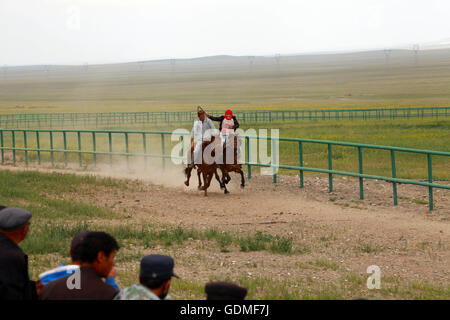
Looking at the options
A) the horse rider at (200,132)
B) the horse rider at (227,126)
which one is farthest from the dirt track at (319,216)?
the horse rider at (227,126)

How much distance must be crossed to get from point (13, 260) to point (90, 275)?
60 centimetres

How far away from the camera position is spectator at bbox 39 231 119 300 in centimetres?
457

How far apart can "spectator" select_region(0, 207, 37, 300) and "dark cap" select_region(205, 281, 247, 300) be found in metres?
1.43

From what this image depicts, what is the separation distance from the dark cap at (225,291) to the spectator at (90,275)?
0.76 m

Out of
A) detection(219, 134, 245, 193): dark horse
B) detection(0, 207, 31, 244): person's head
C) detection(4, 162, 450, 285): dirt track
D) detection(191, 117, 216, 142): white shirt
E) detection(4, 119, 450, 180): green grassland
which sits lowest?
detection(4, 162, 450, 285): dirt track

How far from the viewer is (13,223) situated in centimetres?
488

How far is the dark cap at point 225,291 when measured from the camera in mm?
4141

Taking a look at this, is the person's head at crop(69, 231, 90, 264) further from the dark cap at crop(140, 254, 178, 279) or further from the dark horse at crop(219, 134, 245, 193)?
the dark horse at crop(219, 134, 245, 193)

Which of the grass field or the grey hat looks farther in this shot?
the grass field

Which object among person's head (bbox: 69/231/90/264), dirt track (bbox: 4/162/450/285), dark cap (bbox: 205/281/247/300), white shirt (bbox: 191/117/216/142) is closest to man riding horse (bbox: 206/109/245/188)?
white shirt (bbox: 191/117/216/142)

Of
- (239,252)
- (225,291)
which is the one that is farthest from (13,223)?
(239,252)
